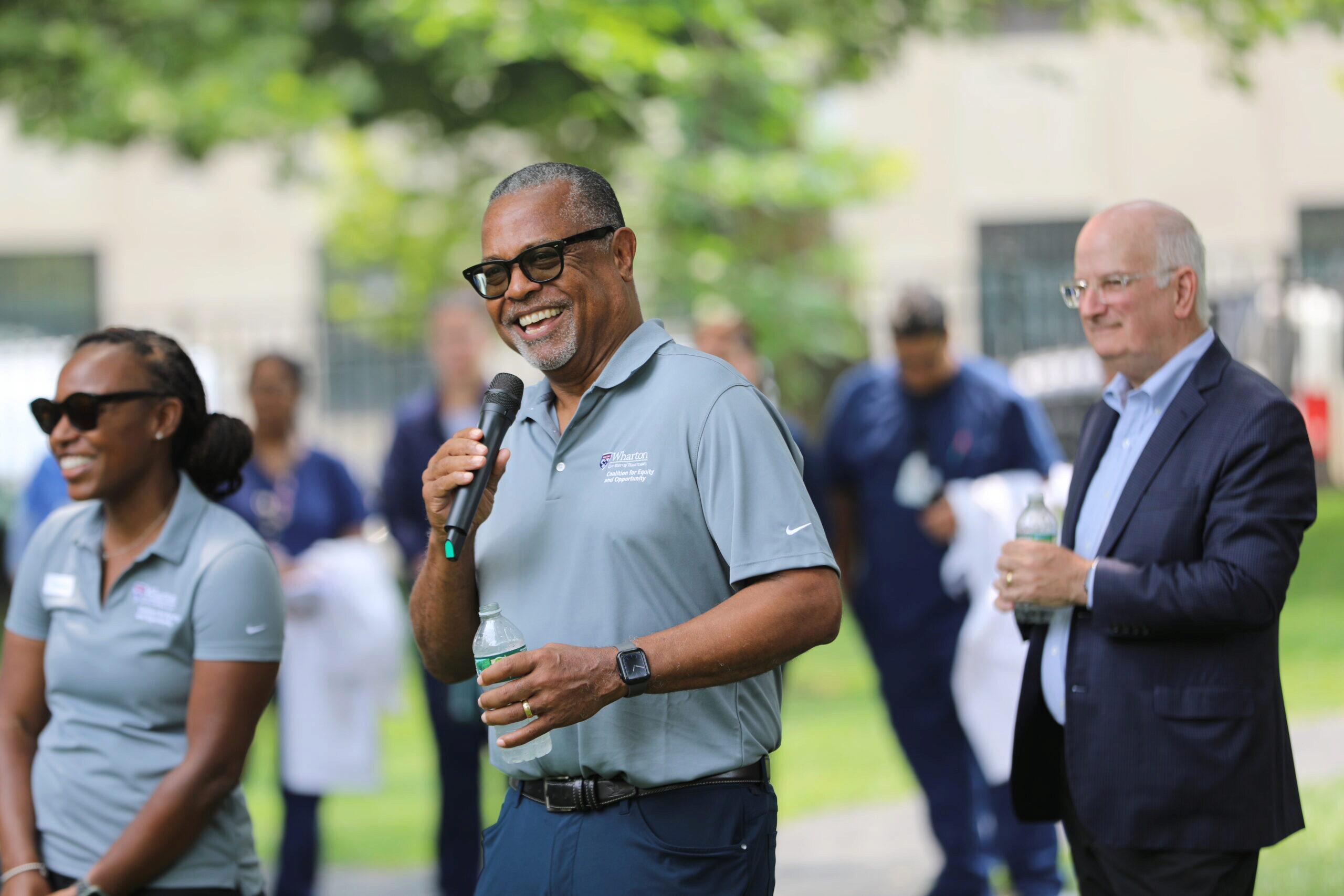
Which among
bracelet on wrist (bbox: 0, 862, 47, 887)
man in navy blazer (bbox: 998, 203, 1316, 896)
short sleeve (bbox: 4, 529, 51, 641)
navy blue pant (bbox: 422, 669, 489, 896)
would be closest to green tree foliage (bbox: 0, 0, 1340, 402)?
navy blue pant (bbox: 422, 669, 489, 896)

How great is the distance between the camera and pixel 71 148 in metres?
11.4

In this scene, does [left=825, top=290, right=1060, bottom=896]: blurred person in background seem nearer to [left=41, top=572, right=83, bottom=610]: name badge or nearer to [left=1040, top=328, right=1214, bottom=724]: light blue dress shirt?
[left=1040, top=328, right=1214, bottom=724]: light blue dress shirt

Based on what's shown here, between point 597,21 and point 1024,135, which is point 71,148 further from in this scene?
point 1024,135

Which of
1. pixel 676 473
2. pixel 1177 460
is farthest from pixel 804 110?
pixel 676 473

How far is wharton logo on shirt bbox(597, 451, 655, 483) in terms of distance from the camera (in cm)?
303

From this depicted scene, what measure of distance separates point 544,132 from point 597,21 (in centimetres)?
419

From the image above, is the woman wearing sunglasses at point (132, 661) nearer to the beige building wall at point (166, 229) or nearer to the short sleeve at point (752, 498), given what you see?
the short sleeve at point (752, 498)

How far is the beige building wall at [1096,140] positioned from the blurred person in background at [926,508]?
16.3 metres

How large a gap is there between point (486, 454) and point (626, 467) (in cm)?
29

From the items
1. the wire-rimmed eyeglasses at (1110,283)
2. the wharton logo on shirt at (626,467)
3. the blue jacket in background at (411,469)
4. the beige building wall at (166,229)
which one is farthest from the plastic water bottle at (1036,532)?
the beige building wall at (166,229)

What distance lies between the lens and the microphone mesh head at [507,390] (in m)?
3.15

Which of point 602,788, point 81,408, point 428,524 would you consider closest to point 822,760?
point 428,524

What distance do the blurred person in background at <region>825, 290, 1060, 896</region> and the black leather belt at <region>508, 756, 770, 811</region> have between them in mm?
3499

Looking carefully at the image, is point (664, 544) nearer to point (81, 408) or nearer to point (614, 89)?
point (81, 408)
